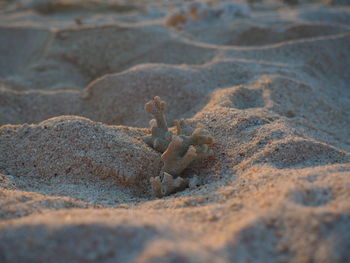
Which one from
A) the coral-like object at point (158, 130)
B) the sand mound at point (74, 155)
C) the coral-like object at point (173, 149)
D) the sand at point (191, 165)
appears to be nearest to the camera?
the sand at point (191, 165)

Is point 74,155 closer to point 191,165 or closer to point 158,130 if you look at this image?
point 158,130

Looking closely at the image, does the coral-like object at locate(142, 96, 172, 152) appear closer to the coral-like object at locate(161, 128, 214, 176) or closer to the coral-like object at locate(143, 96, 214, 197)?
the coral-like object at locate(143, 96, 214, 197)

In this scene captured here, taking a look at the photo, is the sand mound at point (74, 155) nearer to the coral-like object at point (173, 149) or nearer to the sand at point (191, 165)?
the sand at point (191, 165)

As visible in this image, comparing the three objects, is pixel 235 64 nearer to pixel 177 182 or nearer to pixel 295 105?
pixel 295 105

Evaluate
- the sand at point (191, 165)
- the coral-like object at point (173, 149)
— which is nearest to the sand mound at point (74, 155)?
the sand at point (191, 165)

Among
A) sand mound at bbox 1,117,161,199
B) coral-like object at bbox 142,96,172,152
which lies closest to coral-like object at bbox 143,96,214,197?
coral-like object at bbox 142,96,172,152

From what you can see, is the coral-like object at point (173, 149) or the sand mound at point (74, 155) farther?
the sand mound at point (74, 155)

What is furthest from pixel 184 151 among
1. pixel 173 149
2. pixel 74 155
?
pixel 74 155

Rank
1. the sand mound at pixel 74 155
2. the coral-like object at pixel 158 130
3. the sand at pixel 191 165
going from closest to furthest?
the sand at pixel 191 165 < the sand mound at pixel 74 155 < the coral-like object at pixel 158 130
